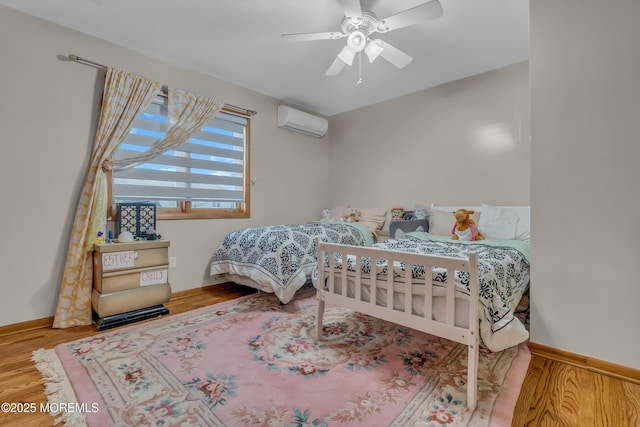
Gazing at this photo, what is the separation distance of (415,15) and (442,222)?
6.13 ft

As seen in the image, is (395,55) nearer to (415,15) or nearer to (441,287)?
(415,15)

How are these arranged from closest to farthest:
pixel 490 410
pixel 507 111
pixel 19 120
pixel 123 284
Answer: pixel 490 410 < pixel 19 120 < pixel 123 284 < pixel 507 111

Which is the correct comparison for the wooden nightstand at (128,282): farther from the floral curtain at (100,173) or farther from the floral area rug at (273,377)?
the floral area rug at (273,377)

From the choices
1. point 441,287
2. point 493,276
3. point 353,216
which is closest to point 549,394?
point 493,276

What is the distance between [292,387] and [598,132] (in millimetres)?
2166

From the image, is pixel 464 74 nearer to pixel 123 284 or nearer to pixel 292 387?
pixel 292 387

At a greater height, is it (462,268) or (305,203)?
(305,203)

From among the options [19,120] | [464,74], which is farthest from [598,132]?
[19,120]

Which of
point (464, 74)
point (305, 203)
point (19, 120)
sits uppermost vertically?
point (464, 74)

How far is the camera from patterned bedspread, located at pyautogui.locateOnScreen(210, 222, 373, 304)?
99.3 inches

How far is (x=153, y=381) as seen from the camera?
1514 millimetres

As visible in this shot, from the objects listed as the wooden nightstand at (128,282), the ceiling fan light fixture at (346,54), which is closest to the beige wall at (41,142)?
the wooden nightstand at (128,282)

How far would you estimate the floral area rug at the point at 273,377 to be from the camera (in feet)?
4.15

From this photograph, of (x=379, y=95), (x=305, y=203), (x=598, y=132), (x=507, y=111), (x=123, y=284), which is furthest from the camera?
(x=305, y=203)
